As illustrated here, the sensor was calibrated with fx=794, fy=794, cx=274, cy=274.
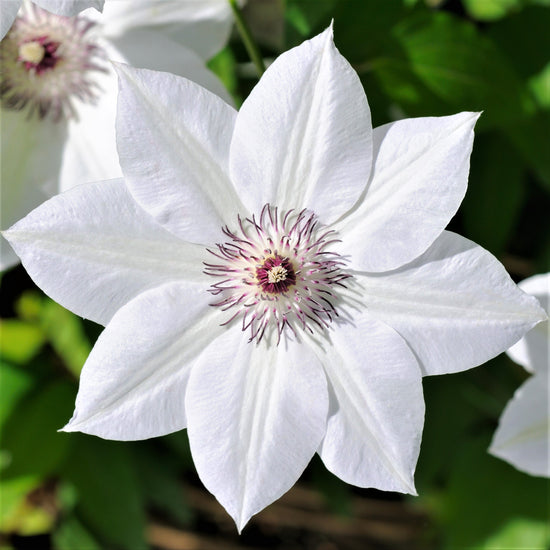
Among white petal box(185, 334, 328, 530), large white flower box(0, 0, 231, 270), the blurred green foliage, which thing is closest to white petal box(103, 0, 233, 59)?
large white flower box(0, 0, 231, 270)

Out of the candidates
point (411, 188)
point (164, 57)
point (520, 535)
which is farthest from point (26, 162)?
point (520, 535)

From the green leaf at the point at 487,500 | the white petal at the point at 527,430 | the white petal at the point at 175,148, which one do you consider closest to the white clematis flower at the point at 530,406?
the white petal at the point at 527,430

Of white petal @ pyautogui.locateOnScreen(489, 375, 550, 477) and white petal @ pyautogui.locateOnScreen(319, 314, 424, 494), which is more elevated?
white petal @ pyautogui.locateOnScreen(319, 314, 424, 494)

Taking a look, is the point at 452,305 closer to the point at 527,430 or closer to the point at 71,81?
the point at 527,430

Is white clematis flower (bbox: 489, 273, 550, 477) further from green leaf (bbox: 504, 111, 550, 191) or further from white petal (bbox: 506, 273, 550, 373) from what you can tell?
green leaf (bbox: 504, 111, 550, 191)

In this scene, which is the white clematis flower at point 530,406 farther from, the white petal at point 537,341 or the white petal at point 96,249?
the white petal at point 96,249

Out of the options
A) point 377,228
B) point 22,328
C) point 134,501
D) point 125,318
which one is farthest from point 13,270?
point 377,228
